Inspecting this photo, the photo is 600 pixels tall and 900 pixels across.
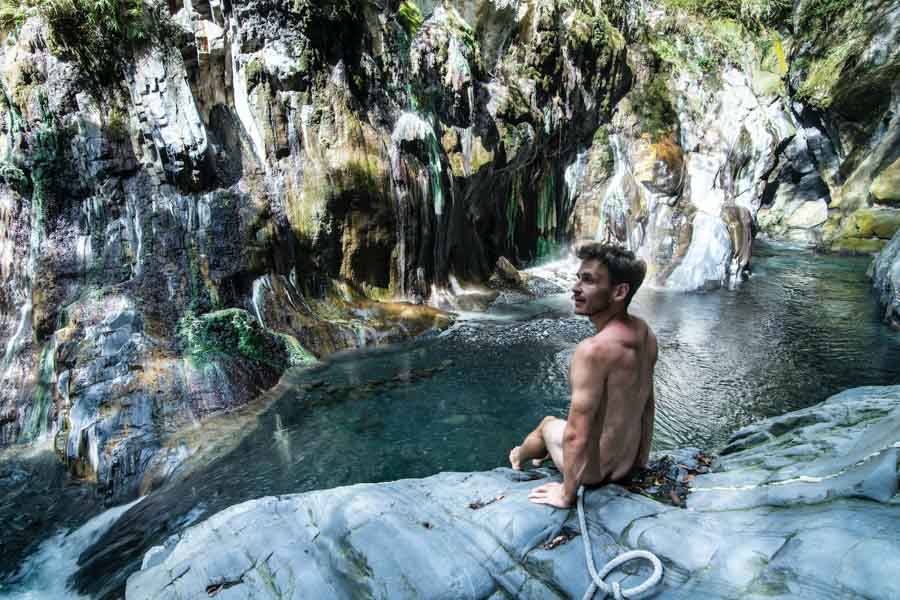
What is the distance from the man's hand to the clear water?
9.07 feet

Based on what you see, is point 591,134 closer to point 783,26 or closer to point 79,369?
point 783,26

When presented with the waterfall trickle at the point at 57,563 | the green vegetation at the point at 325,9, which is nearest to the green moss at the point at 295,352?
the waterfall trickle at the point at 57,563

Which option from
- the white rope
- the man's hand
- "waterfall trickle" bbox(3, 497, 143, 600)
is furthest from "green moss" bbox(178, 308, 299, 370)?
the white rope

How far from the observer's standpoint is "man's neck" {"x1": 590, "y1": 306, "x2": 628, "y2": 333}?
2606mm

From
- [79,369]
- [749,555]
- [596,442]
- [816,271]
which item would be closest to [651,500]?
[596,442]

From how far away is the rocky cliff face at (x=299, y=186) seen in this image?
291 inches

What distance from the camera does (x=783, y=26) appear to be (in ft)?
80.1

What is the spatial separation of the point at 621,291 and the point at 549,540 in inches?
48.3

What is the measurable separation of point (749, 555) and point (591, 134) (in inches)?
705

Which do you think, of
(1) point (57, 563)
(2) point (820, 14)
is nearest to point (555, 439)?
(1) point (57, 563)

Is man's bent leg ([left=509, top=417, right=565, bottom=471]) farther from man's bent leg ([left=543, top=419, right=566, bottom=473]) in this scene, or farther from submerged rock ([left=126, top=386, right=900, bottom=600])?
submerged rock ([left=126, top=386, right=900, bottom=600])

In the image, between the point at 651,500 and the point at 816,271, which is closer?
the point at 651,500

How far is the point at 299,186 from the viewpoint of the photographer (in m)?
10.5

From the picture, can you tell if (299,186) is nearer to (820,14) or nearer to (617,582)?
(617,582)
